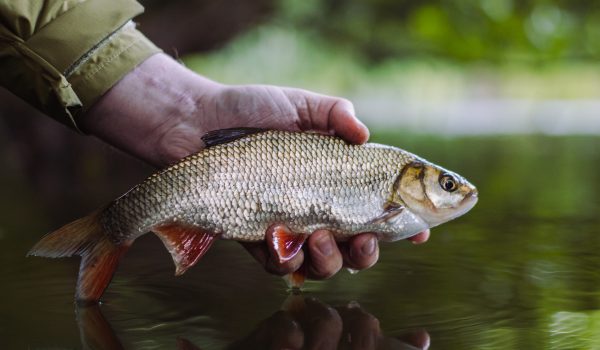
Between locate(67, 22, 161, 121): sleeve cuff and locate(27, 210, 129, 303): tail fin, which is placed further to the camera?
locate(67, 22, 161, 121): sleeve cuff

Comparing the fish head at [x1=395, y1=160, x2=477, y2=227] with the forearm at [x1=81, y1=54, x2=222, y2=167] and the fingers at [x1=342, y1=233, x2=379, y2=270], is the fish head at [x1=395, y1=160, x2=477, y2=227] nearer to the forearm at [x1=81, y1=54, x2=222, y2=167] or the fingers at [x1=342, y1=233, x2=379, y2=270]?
the fingers at [x1=342, y1=233, x2=379, y2=270]

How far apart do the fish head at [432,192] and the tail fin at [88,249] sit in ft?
2.48

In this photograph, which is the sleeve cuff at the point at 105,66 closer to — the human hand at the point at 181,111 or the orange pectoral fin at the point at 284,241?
the human hand at the point at 181,111

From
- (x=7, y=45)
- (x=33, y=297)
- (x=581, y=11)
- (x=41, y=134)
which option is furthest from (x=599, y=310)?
(x=581, y=11)

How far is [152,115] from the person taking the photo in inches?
128

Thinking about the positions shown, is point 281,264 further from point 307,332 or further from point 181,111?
point 181,111

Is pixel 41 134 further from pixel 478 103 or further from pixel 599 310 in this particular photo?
pixel 478 103

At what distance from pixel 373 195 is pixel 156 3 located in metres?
6.31

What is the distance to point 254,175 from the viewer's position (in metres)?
2.63

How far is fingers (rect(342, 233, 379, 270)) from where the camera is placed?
8.83 feet

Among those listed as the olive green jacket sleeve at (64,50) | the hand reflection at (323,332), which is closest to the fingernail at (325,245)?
the hand reflection at (323,332)

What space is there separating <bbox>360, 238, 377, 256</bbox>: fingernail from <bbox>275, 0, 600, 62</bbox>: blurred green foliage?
1174cm

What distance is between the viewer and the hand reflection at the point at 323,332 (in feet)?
7.59

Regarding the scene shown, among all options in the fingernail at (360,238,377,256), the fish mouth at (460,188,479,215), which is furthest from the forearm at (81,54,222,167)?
the fish mouth at (460,188,479,215)
